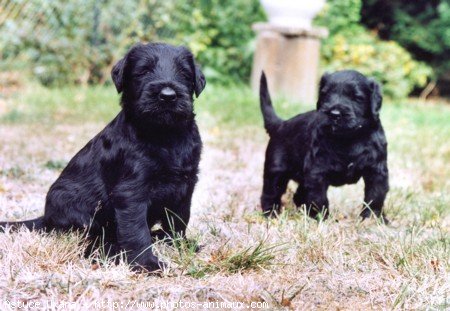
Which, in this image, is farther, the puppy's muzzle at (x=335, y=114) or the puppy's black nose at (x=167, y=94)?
the puppy's muzzle at (x=335, y=114)

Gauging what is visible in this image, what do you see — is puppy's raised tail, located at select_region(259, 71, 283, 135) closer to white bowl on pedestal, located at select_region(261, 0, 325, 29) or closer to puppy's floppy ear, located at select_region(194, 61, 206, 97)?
puppy's floppy ear, located at select_region(194, 61, 206, 97)

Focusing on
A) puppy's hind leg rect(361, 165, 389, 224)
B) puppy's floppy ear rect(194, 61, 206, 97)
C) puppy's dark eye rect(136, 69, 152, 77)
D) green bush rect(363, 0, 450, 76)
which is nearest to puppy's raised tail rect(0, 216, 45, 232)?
puppy's dark eye rect(136, 69, 152, 77)

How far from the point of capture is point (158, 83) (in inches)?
117

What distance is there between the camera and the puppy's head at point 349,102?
3742 millimetres

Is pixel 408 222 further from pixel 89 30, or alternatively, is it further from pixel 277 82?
pixel 89 30

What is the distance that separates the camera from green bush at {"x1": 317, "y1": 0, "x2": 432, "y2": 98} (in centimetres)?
1332

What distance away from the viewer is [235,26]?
1271 cm

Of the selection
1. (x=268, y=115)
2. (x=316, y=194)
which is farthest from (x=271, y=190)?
(x=268, y=115)

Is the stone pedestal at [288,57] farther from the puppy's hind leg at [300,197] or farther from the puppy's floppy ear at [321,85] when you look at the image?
the puppy's floppy ear at [321,85]

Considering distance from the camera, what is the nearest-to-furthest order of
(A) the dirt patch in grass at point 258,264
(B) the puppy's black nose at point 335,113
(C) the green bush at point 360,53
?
(A) the dirt patch in grass at point 258,264
(B) the puppy's black nose at point 335,113
(C) the green bush at point 360,53

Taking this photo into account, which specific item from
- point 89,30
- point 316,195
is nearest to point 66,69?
point 89,30

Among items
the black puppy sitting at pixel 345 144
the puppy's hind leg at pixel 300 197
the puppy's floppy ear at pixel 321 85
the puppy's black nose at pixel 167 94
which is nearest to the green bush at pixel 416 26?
the puppy's hind leg at pixel 300 197

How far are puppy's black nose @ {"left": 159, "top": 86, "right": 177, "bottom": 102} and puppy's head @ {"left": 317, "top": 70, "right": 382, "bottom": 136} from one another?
1.19 m

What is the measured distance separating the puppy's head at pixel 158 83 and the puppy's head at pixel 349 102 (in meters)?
0.93
